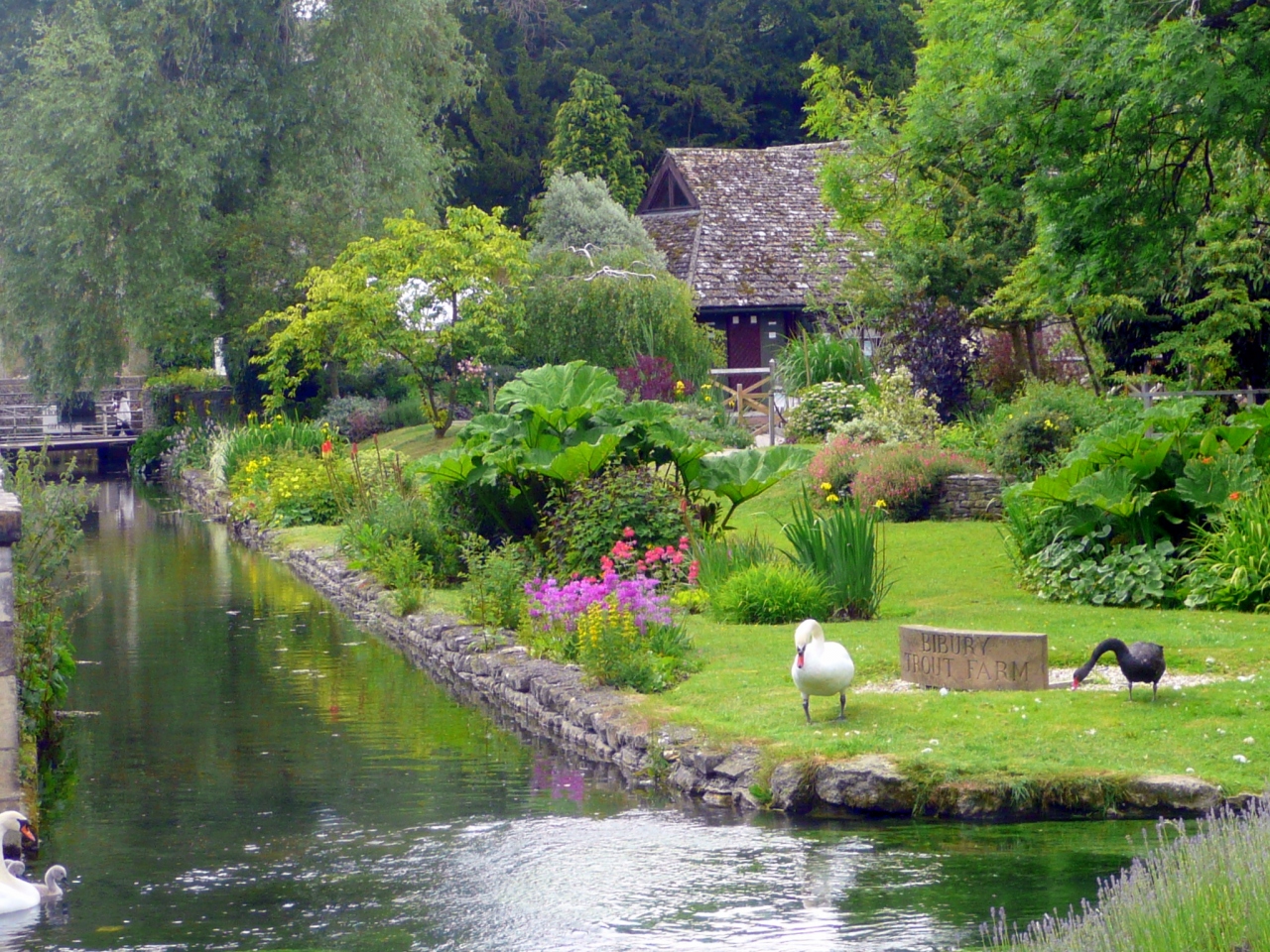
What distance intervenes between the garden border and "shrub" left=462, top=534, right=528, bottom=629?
0.74ft

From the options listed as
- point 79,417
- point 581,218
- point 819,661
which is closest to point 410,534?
point 819,661

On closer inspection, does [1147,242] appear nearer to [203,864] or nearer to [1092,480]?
[1092,480]

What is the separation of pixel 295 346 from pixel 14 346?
8.83m

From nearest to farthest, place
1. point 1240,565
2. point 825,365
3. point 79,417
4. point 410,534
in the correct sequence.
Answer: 1. point 1240,565
2. point 410,534
3. point 825,365
4. point 79,417

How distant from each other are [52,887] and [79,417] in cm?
4045

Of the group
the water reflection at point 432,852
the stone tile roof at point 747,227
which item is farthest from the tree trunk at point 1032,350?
the water reflection at point 432,852

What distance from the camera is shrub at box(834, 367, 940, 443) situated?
73.0 ft

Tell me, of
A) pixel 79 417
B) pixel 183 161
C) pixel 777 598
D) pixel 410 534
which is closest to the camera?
pixel 777 598

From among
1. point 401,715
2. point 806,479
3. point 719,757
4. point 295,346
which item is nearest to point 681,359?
point 295,346

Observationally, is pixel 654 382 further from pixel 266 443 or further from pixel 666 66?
pixel 666 66

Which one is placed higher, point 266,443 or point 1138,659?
point 266,443

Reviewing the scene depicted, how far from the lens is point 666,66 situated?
52.3 m

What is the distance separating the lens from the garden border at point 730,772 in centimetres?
857

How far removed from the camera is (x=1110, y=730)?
30.7ft
